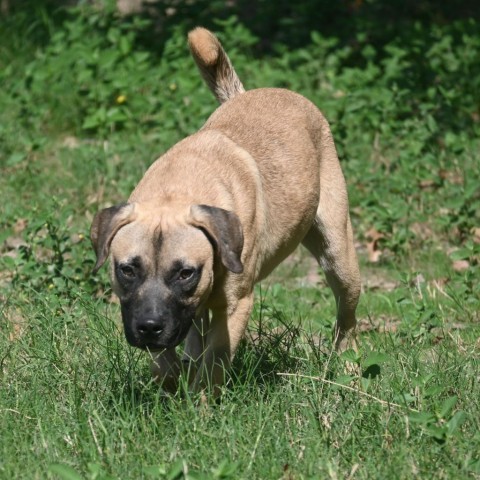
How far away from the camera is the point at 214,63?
273 inches

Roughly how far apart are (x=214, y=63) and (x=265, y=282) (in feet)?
5.44

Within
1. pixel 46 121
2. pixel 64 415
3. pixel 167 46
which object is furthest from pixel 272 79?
pixel 64 415

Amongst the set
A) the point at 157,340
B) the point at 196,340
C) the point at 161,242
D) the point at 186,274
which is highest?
the point at 161,242

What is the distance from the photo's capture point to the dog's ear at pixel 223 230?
5.18 m

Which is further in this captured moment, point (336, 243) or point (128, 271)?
point (336, 243)

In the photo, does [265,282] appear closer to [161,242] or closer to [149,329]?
[161,242]

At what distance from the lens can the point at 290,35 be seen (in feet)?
39.5

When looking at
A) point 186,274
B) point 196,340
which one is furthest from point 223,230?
point 196,340

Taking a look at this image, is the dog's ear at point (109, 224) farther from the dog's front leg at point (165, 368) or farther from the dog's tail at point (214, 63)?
A: the dog's tail at point (214, 63)

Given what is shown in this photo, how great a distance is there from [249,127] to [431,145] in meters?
3.71

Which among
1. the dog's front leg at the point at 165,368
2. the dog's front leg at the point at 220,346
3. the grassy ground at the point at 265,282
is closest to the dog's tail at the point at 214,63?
the grassy ground at the point at 265,282

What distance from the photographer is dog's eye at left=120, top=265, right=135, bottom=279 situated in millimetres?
5172

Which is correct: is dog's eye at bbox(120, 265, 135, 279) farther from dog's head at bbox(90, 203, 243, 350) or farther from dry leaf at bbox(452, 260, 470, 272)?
dry leaf at bbox(452, 260, 470, 272)

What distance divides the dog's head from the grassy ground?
0.32m
